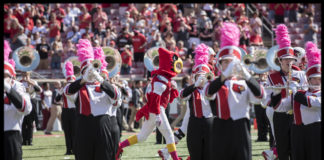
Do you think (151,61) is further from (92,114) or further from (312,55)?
(312,55)

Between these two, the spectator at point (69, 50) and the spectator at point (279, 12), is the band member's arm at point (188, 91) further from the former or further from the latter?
the spectator at point (279, 12)

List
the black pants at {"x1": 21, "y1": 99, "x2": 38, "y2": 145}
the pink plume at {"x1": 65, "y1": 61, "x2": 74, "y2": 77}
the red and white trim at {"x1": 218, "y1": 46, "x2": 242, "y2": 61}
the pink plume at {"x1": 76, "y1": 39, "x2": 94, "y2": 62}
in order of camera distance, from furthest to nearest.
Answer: the black pants at {"x1": 21, "y1": 99, "x2": 38, "y2": 145} → the pink plume at {"x1": 65, "y1": 61, "x2": 74, "y2": 77} → the pink plume at {"x1": 76, "y1": 39, "x2": 94, "y2": 62} → the red and white trim at {"x1": 218, "y1": 46, "x2": 242, "y2": 61}

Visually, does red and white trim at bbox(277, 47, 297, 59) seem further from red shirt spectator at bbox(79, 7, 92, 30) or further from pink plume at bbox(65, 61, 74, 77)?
red shirt spectator at bbox(79, 7, 92, 30)

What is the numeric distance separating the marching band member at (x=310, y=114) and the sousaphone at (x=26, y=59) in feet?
19.4

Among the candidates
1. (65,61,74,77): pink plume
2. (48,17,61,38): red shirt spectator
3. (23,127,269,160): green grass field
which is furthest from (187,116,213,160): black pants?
(48,17,61,38): red shirt spectator

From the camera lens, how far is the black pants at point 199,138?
9508 millimetres

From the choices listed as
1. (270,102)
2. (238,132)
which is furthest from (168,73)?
(238,132)

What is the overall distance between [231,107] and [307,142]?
121cm

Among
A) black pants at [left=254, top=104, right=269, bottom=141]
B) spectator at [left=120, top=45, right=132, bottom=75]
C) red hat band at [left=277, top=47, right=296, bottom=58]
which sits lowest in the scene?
black pants at [left=254, top=104, right=269, bottom=141]

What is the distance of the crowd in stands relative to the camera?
22109 millimetres

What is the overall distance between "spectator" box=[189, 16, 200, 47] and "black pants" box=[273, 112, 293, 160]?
44.6 feet

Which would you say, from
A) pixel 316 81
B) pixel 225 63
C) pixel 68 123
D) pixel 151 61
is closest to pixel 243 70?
pixel 225 63

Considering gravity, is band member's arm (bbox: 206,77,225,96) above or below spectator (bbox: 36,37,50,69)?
below

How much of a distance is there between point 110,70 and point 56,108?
9807 millimetres
